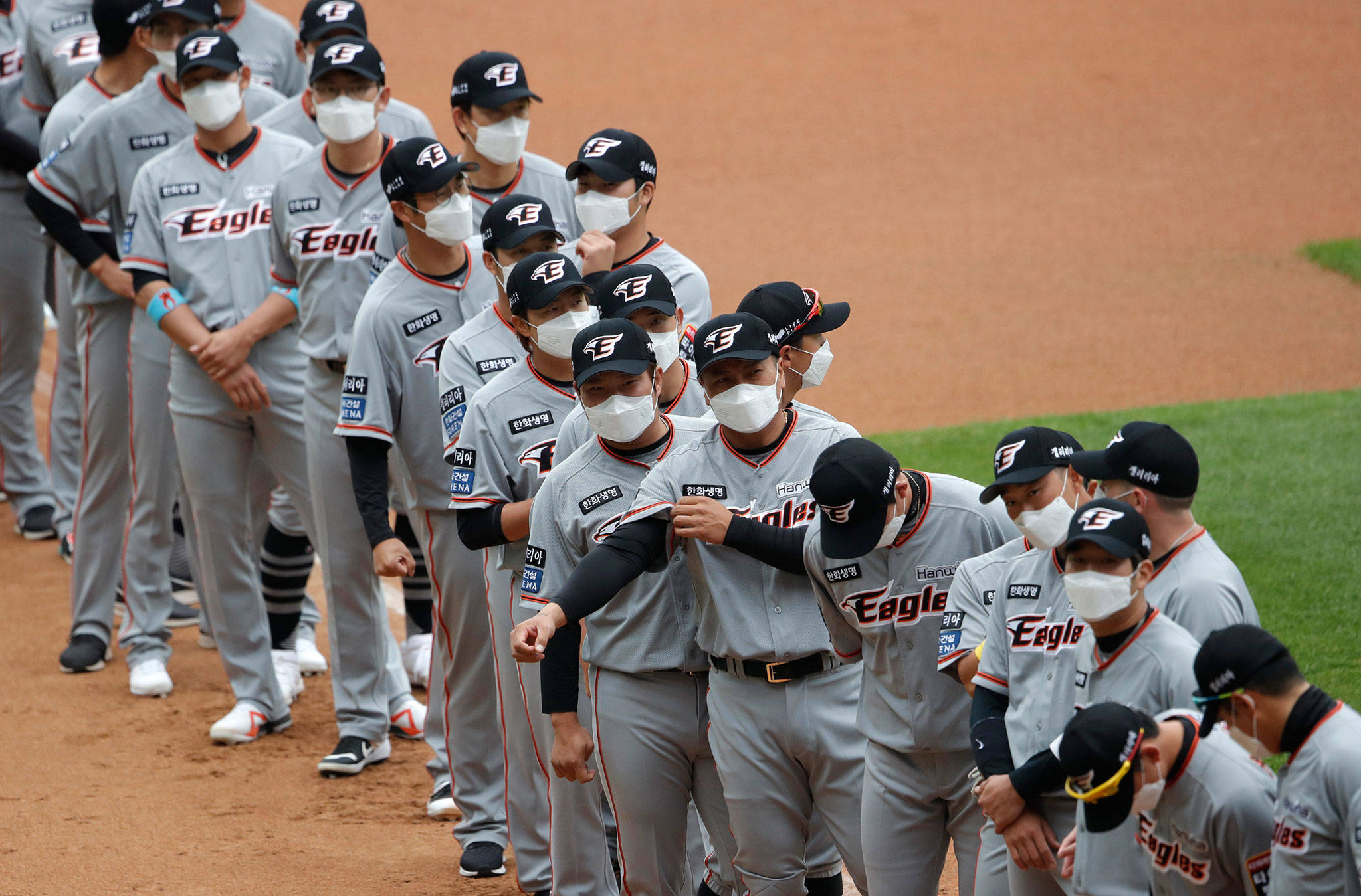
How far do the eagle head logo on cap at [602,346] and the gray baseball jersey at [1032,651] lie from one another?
107 centimetres

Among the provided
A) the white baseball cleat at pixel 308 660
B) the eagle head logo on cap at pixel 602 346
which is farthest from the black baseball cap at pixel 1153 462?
the white baseball cleat at pixel 308 660

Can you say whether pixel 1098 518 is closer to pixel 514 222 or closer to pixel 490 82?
pixel 514 222

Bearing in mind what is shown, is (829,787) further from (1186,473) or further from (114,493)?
(114,493)

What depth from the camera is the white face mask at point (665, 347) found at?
386 centimetres

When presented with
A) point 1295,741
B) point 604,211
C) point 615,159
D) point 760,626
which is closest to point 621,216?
point 604,211

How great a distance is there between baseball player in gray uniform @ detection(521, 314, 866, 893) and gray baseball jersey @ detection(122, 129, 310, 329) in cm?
256

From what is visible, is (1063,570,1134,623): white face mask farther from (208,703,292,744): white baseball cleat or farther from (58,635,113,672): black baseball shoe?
(58,635,113,672): black baseball shoe

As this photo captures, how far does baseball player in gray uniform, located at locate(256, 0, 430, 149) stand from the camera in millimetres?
5820

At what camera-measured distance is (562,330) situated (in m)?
4.00

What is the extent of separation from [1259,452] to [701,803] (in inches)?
203

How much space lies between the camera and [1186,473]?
3023 mm

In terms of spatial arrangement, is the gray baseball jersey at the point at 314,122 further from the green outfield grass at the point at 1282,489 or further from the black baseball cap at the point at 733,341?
the green outfield grass at the point at 1282,489

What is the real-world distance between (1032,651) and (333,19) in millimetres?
4143

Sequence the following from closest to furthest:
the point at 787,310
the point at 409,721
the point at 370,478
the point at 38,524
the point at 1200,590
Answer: the point at 1200,590 < the point at 787,310 < the point at 370,478 < the point at 409,721 < the point at 38,524
